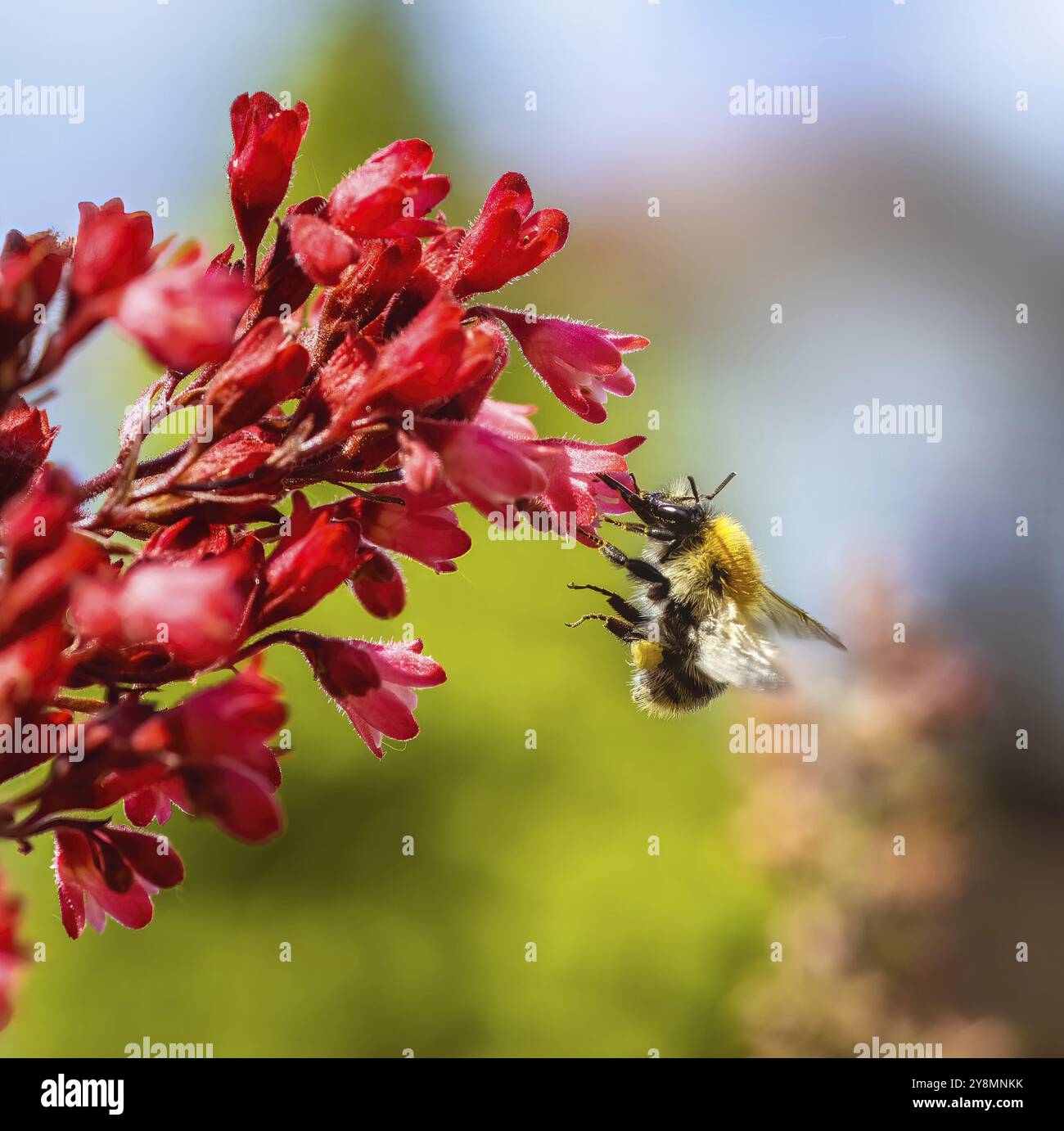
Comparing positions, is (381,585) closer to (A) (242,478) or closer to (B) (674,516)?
(A) (242,478)

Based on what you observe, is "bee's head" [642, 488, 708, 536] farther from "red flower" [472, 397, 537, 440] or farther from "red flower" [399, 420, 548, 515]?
"red flower" [399, 420, 548, 515]

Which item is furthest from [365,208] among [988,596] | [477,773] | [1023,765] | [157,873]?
[988,596]

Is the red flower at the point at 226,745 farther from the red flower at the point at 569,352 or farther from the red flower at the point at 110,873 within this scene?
the red flower at the point at 569,352

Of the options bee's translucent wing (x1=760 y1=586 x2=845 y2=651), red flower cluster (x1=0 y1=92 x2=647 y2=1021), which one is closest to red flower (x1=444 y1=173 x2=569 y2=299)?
red flower cluster (x1=0 y1=92 x2=647 y2=1021)

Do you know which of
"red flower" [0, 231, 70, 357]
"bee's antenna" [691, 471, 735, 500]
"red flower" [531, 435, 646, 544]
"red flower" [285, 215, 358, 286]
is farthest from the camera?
"bee's antenna" [691, 471, 735, 500]

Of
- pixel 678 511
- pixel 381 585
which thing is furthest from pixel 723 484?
pixel 381 585

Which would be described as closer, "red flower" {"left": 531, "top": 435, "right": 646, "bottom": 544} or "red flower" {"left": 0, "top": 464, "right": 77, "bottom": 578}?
"red flower" {"left": 0, "top": 464, "right": 77, "bottom": 578}
